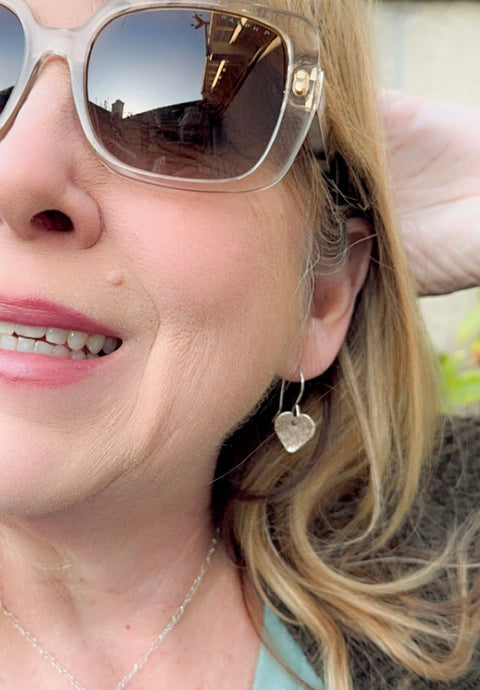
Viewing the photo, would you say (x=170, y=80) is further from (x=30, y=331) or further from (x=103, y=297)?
(x=30, y=331)

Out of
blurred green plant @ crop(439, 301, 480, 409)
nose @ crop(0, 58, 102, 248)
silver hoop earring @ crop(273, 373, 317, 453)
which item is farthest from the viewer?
blurred green plant @ crop(439, 301, 480, 409)

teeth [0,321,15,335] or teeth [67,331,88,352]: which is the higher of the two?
teeth [0,321,15,335]

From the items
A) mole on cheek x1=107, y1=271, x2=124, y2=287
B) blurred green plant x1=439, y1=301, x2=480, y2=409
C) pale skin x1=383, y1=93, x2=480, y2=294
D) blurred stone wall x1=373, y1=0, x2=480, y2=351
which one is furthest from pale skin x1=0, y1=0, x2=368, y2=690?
blurred stone wall x1=373, y1=0, x2=480, y2=351

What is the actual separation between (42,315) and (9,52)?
428 millimetres

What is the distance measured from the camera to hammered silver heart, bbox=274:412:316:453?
2176 mm

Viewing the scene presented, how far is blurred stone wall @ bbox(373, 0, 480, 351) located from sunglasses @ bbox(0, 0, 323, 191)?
9.23ft

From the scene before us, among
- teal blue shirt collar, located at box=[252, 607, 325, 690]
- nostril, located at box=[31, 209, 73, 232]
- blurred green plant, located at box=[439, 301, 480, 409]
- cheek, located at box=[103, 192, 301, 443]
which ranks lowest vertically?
blurred green plant, located at box=[439, 301, 480, 409]

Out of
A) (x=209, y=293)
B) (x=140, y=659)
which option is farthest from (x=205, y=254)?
(x=140, y=659)

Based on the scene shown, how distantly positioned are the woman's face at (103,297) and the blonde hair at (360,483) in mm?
356

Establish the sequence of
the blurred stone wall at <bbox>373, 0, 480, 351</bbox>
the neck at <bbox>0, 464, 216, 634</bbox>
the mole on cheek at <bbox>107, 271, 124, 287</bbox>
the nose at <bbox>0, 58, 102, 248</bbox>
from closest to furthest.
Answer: the nose at <bbox>0, 58, 102, 248</bbox>
the mole on cheek at <bbox>107, 271, 124, 287</bbox>
the neck at <bbox>0, 464, 216, 634</bbox>
the blurred stone wall at <bbox>373, 0, 480, 351</bbox>

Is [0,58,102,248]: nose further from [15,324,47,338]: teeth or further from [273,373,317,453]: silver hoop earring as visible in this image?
[273,373,317,453]: silver hoop earring

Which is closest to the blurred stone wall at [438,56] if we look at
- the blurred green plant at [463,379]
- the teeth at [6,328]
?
the blurred green plant at [463,379]

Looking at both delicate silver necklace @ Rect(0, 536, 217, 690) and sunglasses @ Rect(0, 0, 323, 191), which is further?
delicate silver necklace @ Rect(0, 536, 217, 690)

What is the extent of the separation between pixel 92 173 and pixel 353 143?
641 millimetres
